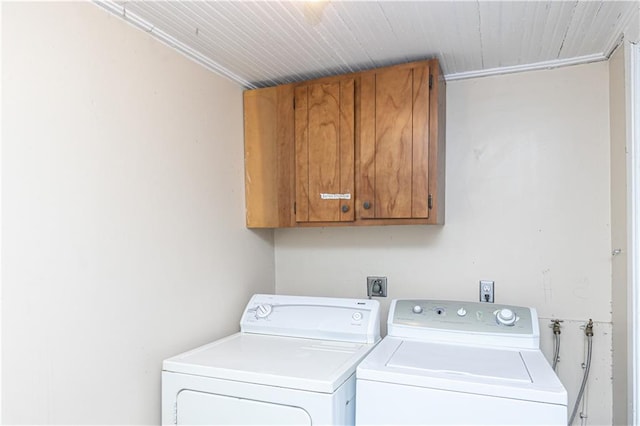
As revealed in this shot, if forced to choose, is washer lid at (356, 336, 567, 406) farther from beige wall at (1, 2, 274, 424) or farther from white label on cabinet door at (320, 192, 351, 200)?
beige wall at (1, 2, 274, 424)

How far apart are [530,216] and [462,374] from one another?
1.00 metres

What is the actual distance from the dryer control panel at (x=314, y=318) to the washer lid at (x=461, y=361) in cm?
20

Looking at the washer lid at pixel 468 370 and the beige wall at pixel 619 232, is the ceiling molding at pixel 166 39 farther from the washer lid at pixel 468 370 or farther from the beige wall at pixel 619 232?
the beige wall at pixel 619 232

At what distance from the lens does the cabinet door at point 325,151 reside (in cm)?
203

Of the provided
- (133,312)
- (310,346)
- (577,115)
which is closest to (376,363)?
(310,346)

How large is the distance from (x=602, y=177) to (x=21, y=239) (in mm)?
2310

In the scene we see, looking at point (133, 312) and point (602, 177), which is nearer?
point (133, 312)

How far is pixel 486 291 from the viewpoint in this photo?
211 cm

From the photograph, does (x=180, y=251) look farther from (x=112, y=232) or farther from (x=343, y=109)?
(x=343, y=109)

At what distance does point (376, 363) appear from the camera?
1.54m

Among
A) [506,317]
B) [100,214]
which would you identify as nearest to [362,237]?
[506,317]

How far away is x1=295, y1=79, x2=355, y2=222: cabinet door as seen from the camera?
203cm

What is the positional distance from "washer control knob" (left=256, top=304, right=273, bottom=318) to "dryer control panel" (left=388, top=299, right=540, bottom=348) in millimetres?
605

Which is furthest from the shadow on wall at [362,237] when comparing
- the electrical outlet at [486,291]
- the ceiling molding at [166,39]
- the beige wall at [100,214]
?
the ceiling molding at [166,39]
